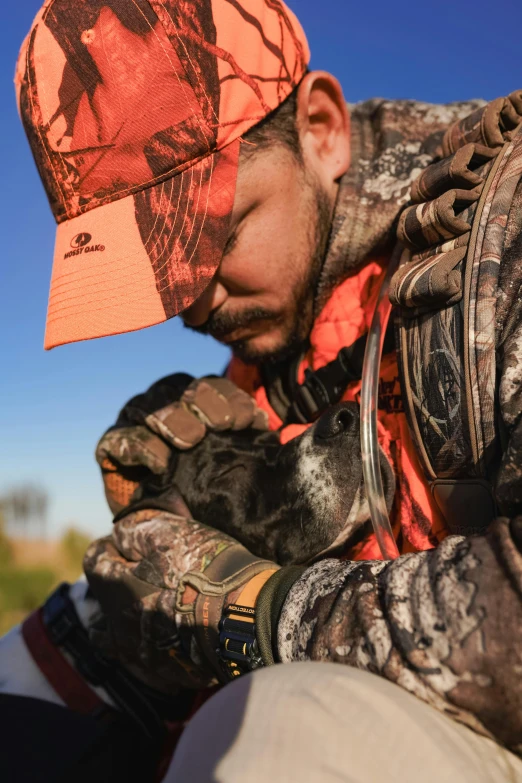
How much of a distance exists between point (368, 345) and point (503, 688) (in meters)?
0.84

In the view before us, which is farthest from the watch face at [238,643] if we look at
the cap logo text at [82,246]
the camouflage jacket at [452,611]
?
the cap logo text at [82,246]

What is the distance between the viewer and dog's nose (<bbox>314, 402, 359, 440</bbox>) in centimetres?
158

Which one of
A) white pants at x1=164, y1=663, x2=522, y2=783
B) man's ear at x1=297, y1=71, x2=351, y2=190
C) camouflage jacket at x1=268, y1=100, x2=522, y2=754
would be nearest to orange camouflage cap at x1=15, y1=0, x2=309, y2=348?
man's ear at x1=297, y1=71, x2=351, y2=190

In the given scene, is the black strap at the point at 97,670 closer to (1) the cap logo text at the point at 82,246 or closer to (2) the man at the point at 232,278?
(2) the man at the point at 232,278

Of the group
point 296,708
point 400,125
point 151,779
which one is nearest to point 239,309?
point 400,125

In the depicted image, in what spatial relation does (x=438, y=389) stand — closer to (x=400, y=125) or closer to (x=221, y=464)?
(x=221, y=464)

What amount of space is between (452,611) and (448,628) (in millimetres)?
23

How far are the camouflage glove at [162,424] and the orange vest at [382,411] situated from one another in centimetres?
15

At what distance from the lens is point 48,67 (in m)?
1.71

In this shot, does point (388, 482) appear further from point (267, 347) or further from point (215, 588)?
point (267, 347)

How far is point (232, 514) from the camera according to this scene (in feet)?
5.79

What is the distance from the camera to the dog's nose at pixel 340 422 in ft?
5.17

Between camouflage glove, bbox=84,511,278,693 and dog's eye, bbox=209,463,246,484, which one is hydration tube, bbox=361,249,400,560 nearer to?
camouflage glove, bbox=84,511,278,693

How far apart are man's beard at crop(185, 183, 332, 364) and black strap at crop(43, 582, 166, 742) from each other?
1.02 metres
